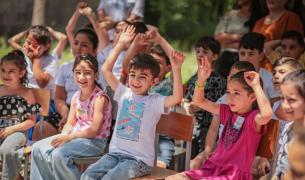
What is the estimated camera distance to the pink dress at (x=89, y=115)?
19.0ft

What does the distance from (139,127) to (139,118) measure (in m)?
0.07

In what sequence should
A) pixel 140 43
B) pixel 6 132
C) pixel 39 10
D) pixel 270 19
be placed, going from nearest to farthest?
pixel 6 132 < pixel 140 43 < pixel 270 19 < pixel 39 10

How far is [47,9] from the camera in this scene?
16.2 metres

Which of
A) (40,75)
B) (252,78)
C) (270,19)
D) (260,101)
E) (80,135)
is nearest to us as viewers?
(260,101)

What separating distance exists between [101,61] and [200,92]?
2.37m

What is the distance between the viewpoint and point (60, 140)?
5.71 meters

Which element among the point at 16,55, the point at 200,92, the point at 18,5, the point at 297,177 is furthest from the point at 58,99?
the point at 18,5

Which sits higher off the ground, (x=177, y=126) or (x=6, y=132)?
(x=177, y=126)

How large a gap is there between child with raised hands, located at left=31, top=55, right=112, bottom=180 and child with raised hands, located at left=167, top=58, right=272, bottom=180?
37.4 inches

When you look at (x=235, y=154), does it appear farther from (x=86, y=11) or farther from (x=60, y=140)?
(x=86, y=11)

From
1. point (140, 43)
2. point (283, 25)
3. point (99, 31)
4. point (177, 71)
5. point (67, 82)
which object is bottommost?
point (67, 82)

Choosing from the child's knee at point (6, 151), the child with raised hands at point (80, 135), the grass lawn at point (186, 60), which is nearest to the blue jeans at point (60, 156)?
the child with raised hands at point (80, 135)

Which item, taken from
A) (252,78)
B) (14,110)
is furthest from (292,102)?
(14,110)

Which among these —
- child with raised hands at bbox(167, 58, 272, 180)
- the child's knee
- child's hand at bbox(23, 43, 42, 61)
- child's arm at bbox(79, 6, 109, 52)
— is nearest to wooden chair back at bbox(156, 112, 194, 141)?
child with raised hands at bbox(167, 58, 272, 180)
